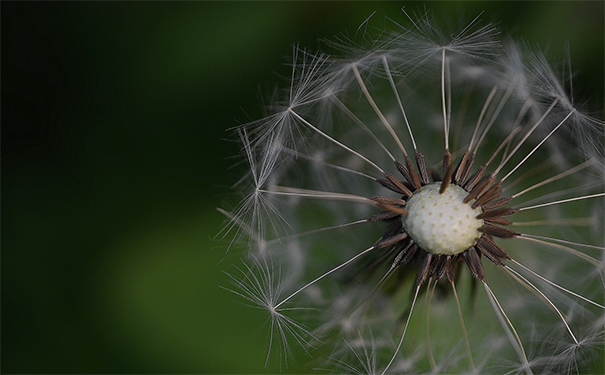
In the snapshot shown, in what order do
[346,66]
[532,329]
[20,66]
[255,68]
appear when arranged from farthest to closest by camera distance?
[20,66] < [255,68] < [532,329] < [346,66]

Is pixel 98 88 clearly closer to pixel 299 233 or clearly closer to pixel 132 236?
pixel 132 236

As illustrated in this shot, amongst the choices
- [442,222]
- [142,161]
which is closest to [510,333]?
[442,222]

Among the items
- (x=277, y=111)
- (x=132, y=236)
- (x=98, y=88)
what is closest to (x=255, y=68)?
(x=277, y=111)

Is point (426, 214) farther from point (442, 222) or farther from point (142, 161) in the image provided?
point (142, 161)

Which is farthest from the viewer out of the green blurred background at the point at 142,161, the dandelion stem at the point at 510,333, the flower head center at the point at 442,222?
the green blurred background at the point at 142,161

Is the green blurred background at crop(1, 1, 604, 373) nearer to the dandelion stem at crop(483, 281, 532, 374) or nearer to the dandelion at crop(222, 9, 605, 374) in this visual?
the dandelion at crop(222, 9, 605, 374)

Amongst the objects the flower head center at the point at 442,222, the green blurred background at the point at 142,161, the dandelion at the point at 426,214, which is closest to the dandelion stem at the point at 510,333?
the dandelion at the point at 426,214

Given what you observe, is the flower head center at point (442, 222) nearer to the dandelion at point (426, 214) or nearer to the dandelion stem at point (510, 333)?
the dandelion at point (426, 214)
